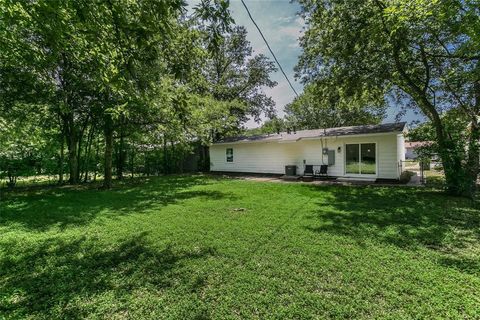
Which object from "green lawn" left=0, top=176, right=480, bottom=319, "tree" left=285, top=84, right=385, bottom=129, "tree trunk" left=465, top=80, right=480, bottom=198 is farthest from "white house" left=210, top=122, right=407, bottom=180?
"tree" left=285, top=84, right=385, bottom=129

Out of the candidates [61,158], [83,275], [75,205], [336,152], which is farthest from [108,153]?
[336,152]

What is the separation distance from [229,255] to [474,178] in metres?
8.60

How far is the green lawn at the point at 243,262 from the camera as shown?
2.75m

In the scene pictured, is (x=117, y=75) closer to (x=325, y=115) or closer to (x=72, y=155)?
(x=72, y=155)

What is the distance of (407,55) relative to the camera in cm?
972

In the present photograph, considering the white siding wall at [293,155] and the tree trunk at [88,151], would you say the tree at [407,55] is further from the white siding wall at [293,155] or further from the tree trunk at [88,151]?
the tree trunk at [88,151]

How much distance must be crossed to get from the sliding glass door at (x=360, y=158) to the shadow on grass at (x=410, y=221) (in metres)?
3.83

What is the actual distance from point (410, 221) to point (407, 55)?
736cm

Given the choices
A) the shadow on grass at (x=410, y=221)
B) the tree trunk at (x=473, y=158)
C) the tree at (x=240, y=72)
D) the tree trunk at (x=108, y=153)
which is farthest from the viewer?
the tree at (x=240, y=72)

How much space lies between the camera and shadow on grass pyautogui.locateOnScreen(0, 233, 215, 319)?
2.85m

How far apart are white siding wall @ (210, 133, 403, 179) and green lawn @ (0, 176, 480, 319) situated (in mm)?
5152

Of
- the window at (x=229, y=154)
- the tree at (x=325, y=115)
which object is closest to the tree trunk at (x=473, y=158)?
the window at (x=229, y=154)

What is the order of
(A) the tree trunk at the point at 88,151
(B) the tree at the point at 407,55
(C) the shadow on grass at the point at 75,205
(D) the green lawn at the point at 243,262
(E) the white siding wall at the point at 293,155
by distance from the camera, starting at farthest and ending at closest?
(A) the tree trunk at the point at 88,151 → (E) the white siding wall at the point at 293,155 → (B) the tree at the point at 407,55 → (C) the shadow on grass at the point at 75,205 → (D) the green lawn at the point at 243,262

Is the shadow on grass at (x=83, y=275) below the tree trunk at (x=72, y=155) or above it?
below
